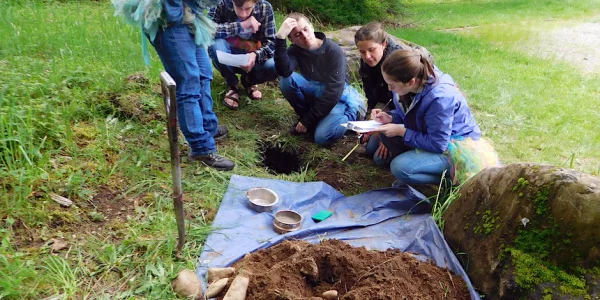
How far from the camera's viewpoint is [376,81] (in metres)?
3.70

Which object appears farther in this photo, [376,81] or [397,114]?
[376,81]

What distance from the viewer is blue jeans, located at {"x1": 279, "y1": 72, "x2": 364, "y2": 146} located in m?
3.77

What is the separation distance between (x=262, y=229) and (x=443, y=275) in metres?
1.08

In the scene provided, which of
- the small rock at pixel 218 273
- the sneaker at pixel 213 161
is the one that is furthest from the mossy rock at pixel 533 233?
the sneaker at pixel 213 161

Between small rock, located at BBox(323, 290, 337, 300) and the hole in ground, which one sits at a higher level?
small rock, located at BBox(323, 290, 337, 300)

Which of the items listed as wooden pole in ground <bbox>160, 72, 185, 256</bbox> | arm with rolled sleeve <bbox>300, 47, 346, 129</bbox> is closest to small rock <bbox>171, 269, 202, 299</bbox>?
wooden pole in ground <bbox>160, 72, 185, 256</bbox>

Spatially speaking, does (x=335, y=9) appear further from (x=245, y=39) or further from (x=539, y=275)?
(x=539, y=275)

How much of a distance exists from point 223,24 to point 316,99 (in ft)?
3.82

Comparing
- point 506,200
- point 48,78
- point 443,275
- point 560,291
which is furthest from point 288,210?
point 48,78

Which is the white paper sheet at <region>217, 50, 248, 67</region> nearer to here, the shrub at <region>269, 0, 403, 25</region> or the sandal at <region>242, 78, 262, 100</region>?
the sandal at <region>242, 78, 262, 100</region>

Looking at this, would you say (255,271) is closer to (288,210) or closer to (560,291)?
(288,210)

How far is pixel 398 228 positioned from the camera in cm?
273

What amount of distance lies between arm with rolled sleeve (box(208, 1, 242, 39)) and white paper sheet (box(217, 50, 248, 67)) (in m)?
0.26

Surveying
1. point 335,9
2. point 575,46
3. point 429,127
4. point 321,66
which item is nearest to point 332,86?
point 321,66
